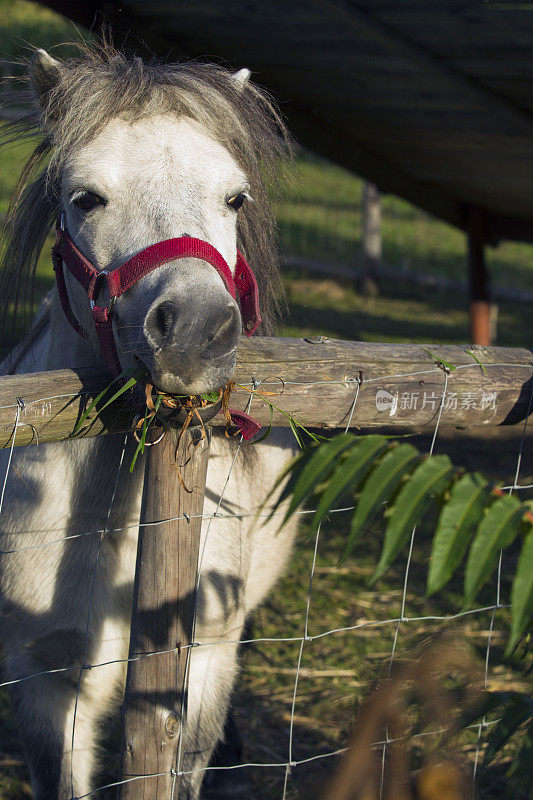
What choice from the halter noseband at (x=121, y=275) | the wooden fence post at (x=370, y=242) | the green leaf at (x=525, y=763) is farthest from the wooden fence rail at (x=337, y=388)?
→ the wooden fence post at (x=370, y=242)

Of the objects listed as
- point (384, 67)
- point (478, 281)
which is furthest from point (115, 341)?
point (478, 281)

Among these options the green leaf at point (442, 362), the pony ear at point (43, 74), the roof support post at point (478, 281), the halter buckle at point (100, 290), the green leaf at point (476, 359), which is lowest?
the roof support post at point (478, 281)

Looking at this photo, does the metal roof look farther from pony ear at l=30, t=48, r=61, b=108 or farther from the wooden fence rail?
the wooden fence rail

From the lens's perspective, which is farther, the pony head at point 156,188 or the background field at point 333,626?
the background field at point 333,626

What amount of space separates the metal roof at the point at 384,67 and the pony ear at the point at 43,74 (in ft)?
2.20

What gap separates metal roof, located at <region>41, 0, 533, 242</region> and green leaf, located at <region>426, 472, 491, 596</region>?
191 centimetres

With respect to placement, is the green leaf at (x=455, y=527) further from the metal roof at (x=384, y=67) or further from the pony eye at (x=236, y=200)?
the metal roof at (x=384, y=67)

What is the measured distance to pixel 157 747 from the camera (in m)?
1.55

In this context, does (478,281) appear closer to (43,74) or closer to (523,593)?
(43,74)

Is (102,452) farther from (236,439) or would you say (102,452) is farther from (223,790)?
(223,790)

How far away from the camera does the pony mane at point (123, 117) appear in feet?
5.76

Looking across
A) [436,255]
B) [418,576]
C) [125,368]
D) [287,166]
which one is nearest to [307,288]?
[436,255]

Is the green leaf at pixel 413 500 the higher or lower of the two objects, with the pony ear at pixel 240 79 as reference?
lower

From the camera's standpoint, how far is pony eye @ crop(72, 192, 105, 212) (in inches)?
65.3
